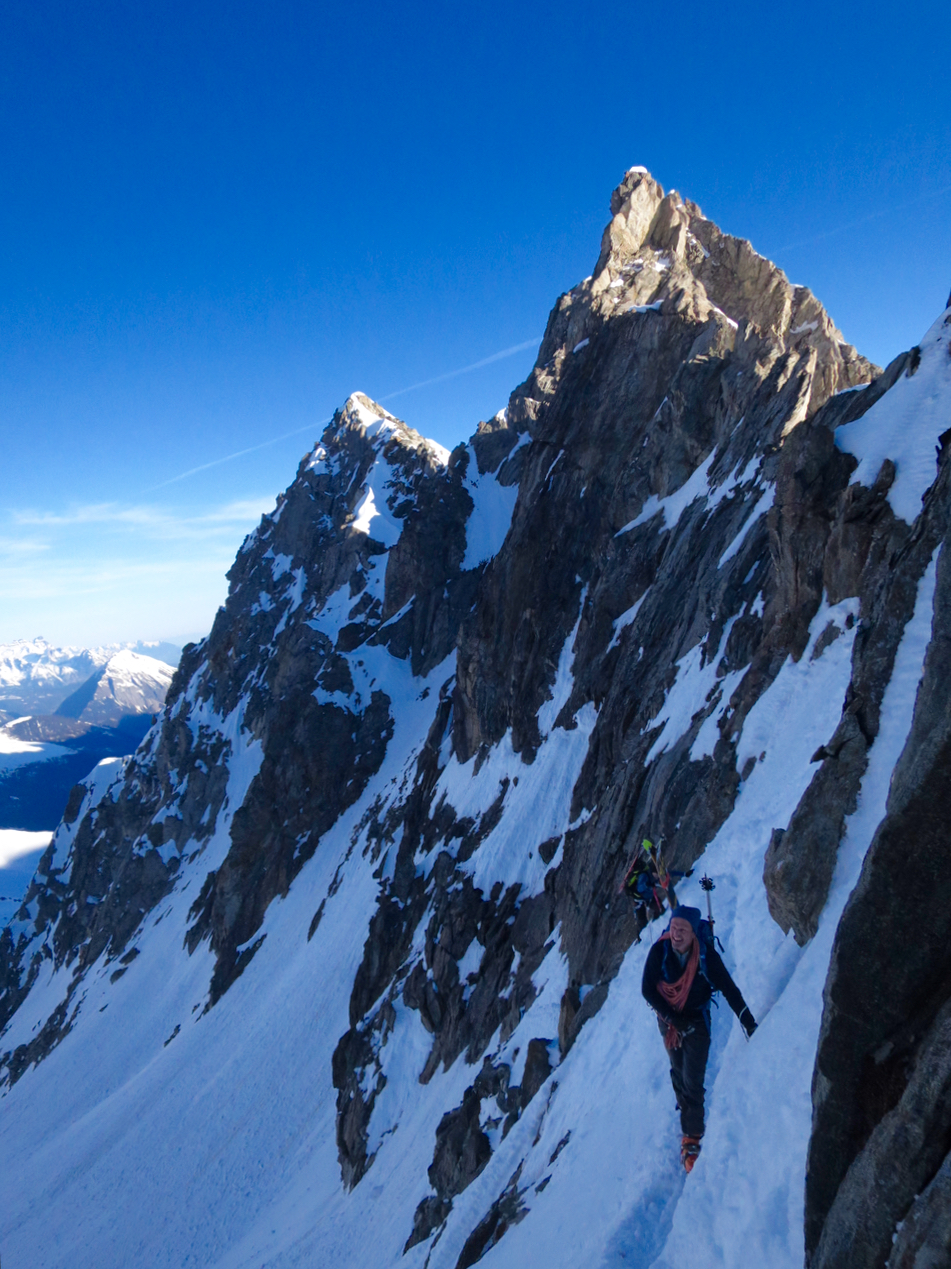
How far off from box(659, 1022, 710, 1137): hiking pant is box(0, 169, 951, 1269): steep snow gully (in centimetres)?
24

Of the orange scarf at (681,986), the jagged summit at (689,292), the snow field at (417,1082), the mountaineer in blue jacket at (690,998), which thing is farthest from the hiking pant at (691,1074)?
the jagged summit at (689,292)

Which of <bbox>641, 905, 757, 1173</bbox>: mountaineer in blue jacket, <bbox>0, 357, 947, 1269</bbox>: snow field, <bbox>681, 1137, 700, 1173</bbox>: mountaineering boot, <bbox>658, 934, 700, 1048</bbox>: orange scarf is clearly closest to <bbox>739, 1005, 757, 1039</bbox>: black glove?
<bbox>641, 905, 757, 1173</bbox>: mountaineer in blue jacket

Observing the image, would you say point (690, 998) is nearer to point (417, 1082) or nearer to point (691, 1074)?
point (691, 1074)

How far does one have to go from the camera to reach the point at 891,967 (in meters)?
5.11

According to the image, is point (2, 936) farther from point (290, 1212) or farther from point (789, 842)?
point (789, 842)

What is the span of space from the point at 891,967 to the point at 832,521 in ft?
44.2

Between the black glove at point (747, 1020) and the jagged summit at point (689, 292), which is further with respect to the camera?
the jagged summit at point (689, 292)

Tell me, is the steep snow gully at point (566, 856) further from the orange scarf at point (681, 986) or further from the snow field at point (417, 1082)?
the orange scarf at point (681, 986)

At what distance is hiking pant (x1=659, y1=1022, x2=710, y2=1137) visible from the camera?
713 centimetres

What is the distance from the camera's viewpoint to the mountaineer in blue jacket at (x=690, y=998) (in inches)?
279

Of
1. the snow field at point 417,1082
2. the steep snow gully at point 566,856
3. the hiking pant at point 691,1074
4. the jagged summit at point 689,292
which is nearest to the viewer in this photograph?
the steep snow gully at point 566,856

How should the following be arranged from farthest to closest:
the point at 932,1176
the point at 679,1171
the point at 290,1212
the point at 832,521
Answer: the point at 290,1212
the point at 832,521
the point at 679,1171
the point at 932,1176

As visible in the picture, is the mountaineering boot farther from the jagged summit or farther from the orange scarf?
the jagged summit

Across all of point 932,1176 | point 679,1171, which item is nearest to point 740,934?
point 679,1171
